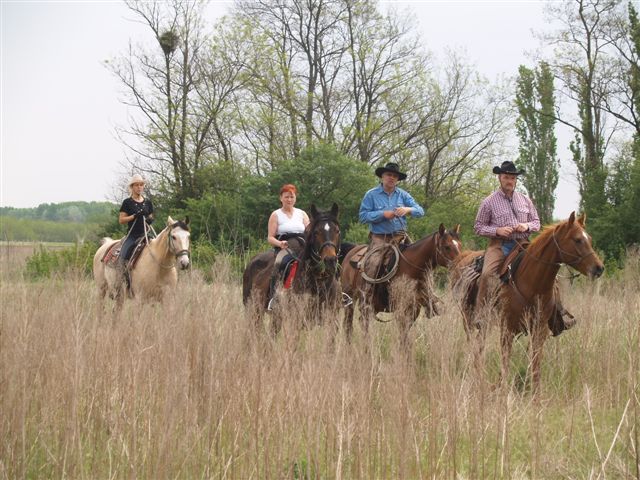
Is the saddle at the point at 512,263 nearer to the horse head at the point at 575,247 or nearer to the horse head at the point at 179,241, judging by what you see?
the horse head at the point at 575,247

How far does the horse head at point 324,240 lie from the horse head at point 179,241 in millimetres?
2253

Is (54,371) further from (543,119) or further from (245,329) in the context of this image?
(543,119)

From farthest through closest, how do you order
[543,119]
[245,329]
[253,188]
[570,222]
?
[543,119], [253,188], [570,222], [245,329]

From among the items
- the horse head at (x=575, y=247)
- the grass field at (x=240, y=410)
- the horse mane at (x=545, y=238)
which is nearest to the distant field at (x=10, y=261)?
the grass field at (x=240, y=410)

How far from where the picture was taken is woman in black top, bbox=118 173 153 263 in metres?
9.81

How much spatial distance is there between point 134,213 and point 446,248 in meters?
4.58

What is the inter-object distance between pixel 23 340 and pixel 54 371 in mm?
272

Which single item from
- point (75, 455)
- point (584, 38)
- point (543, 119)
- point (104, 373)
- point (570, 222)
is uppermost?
point (584, 38)

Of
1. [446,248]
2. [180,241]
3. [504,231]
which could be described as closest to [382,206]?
[446,248]

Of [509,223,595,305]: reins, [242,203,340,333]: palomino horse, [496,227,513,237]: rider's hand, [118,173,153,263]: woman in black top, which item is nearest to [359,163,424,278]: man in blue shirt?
[242,203,340,333]: palomino horse

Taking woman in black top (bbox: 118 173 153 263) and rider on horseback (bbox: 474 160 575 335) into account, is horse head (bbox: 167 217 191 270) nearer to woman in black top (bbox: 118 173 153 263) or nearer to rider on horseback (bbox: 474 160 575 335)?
woman in black top (bbox: 118 173 153 263)

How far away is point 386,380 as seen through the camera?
3.36 m

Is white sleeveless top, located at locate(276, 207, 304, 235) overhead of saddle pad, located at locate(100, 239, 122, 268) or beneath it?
overhead

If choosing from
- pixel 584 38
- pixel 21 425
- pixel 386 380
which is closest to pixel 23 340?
pixel 21 425
